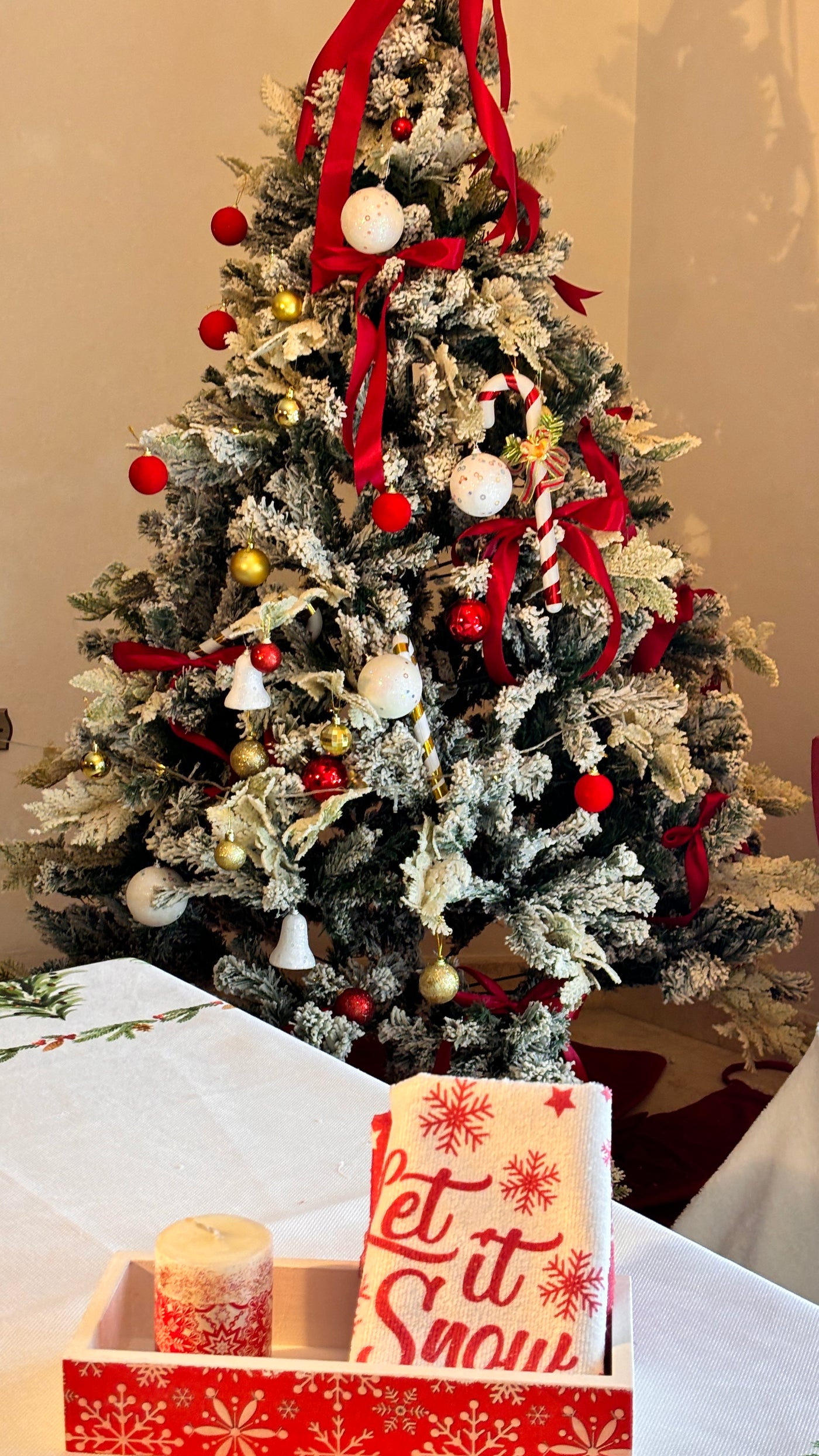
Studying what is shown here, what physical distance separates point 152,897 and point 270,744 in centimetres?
22

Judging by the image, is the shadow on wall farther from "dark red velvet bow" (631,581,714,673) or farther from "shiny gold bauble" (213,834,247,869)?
"shiny gold bauble" (213,834,247,869)

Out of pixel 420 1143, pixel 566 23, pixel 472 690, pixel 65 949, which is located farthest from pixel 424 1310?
pixel 566 23

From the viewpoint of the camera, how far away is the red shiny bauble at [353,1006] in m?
1.28

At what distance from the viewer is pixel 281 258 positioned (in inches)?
49.8

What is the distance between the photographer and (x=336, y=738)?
3.96 ft

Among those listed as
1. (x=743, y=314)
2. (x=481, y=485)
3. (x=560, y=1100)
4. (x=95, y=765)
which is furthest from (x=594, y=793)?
(x=743, y=314)

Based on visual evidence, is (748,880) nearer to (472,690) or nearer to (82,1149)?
(472,690)

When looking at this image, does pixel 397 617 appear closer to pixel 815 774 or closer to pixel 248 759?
pixel 248 759

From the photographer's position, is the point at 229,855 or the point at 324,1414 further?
the point at 229,855

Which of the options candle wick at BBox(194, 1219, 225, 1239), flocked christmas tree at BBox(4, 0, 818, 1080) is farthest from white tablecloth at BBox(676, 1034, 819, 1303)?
candle wick at BBox(194, 1219, 225, 1239)

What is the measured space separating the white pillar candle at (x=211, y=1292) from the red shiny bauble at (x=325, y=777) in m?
0.80

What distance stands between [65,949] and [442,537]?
0.67 meters

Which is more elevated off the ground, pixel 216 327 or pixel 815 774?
pixel 216 327

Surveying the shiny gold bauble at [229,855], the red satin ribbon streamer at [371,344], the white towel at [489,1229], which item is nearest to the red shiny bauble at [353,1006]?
the shiny gold bauble at [229,855]
